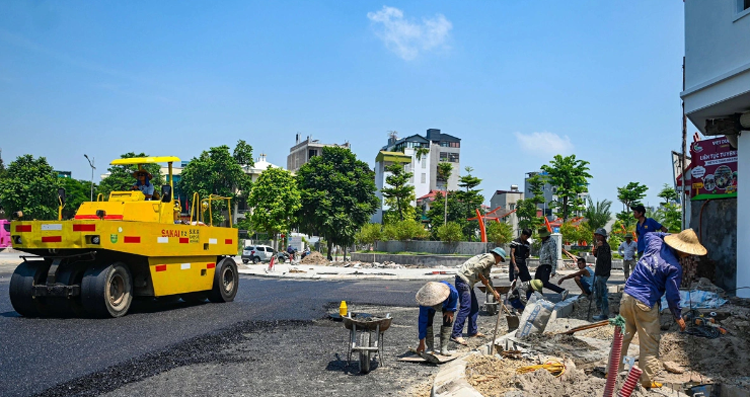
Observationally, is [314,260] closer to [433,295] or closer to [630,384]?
[433,295]

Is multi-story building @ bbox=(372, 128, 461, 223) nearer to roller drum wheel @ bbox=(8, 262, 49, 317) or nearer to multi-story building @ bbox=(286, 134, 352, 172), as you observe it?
multi-story building @ bbox=(286, 134, 352, 172)

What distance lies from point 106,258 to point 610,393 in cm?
981

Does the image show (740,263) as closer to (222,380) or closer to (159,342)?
(222,380)

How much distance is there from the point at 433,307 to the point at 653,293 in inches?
97.4

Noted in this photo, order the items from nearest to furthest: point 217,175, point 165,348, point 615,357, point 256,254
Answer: point 615,357
point 165,348
point 256,254
point 217,175

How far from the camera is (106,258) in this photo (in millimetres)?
11414

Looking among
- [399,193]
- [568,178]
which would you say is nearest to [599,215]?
[568,178]

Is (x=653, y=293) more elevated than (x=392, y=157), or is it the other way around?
(x=392, y=157)

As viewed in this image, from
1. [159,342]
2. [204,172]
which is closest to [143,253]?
[159,342]

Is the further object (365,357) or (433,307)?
(433,307)

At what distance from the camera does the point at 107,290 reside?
1077 cm

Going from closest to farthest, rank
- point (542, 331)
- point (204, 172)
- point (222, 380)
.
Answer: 1. point (222, 380)
2. point (542, 331)
3. point (204, 172)

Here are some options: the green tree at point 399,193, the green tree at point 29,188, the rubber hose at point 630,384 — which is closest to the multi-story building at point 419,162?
the green tree at point 399,193

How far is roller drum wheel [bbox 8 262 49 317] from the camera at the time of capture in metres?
10.8
